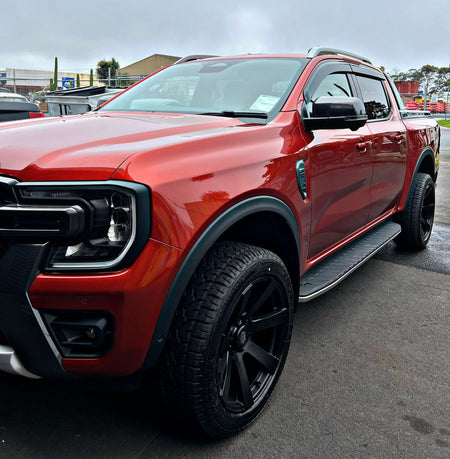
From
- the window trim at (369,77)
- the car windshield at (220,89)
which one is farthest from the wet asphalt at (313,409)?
the window trim at (369,77)

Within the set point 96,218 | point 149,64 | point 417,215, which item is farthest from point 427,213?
point 149,64

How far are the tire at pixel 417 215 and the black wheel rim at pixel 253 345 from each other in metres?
2.57

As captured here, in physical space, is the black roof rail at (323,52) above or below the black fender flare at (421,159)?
above

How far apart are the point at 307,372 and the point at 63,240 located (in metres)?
1.58

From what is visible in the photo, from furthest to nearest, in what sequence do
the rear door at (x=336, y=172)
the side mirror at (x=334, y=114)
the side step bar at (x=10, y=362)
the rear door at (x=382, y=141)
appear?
the rear door at (x=382, y=141), the rear door at (x=336, y=172), the side mirror at (x=334, y=114), the side step bar at (x=10, y=362)

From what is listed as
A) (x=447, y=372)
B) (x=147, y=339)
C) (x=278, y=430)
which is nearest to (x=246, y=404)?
(x=278, y=430)

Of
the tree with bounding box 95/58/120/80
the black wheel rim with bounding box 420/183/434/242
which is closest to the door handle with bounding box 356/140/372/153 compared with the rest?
the black wheel rim with bounding box 420/183/434/242

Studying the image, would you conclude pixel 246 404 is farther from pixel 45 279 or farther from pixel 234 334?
pixel 45 279

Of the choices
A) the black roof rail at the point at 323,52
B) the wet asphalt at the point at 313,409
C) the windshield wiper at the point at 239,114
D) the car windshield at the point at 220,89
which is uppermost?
the black roof rail at the point at 323,52

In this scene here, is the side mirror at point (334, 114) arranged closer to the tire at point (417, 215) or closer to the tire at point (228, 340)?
the tire at point (228, 340)

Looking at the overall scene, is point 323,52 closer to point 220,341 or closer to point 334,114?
point 334,114

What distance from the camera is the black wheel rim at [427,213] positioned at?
4.68 m

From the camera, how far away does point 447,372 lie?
2621 mm

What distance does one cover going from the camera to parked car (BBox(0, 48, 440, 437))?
5.17ft
